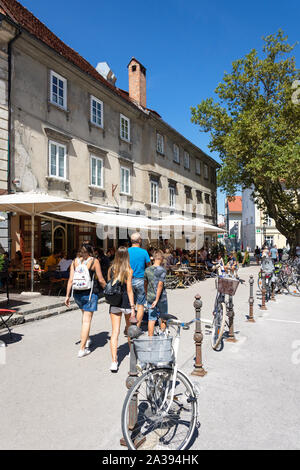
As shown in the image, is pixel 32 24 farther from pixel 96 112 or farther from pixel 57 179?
pixel 57 179

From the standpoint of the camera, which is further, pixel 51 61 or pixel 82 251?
pixel 51 61

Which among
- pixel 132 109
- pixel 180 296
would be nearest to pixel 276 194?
pixel 132 109

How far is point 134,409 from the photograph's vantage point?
2.90 m

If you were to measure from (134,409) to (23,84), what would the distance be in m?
13.5

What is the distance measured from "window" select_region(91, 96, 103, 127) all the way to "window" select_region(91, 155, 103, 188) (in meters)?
1.91

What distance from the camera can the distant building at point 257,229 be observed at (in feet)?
175

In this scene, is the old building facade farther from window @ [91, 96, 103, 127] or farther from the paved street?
the paved street

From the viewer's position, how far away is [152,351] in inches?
112

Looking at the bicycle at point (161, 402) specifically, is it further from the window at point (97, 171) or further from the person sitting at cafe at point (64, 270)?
the window at point (97, 171)

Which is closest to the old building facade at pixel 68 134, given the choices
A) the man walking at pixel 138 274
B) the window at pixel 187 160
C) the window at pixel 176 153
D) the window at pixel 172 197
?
the window at pixel 172 197

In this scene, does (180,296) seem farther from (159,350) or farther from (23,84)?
(23,84)

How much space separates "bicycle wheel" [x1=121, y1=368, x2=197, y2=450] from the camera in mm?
2896


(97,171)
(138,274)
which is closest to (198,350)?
(138,274)

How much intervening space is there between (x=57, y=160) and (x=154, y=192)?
960 cm
